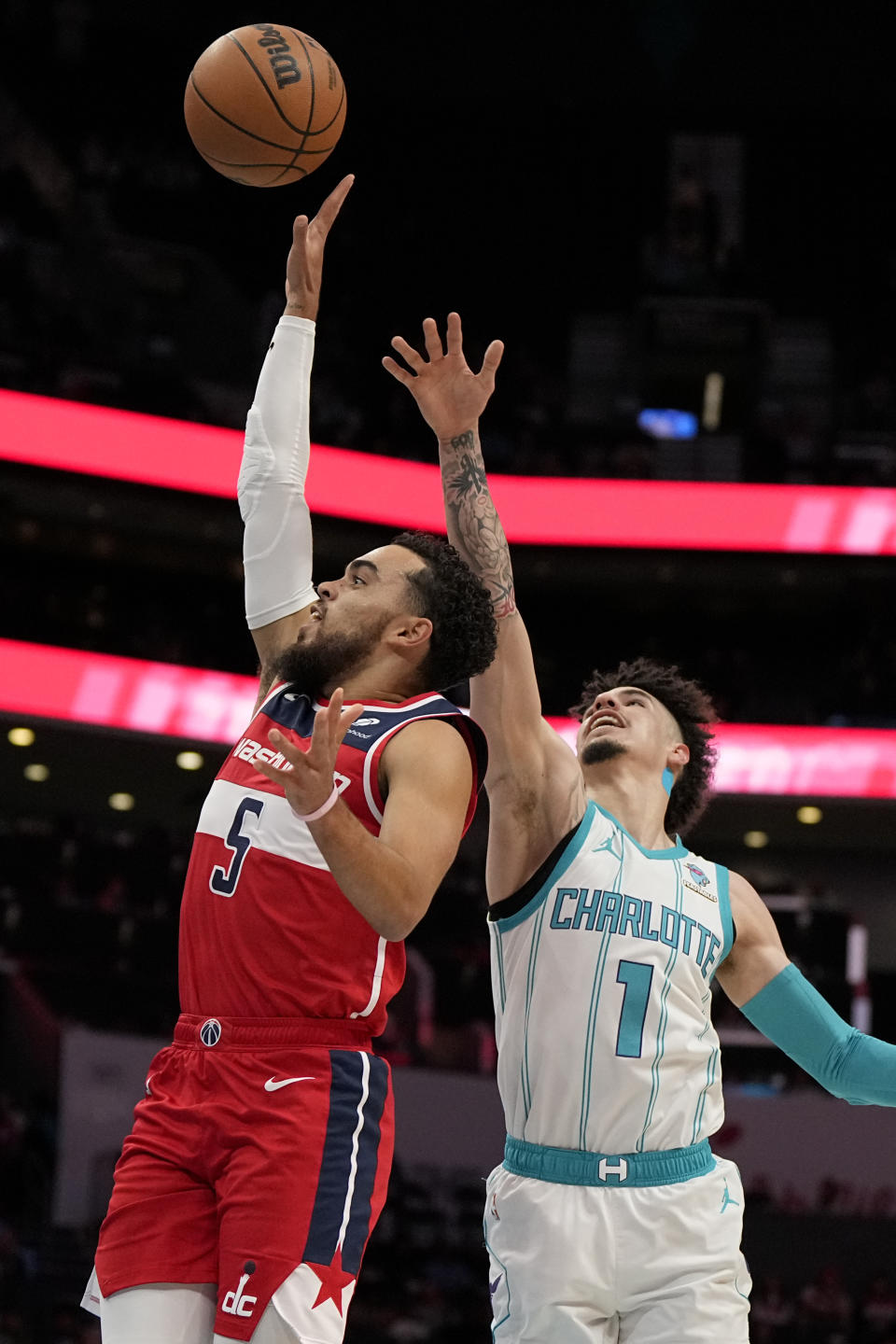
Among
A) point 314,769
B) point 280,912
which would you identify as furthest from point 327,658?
point 314,769

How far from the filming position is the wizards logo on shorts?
3754mm

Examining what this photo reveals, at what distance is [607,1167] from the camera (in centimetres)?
338

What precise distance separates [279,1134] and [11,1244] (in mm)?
8869

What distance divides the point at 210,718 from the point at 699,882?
32.7ft

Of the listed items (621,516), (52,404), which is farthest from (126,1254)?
(621,516)

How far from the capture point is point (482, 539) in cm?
365

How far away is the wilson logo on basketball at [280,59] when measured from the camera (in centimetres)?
441

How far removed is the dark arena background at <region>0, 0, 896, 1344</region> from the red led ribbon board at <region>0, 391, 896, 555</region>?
3 cm

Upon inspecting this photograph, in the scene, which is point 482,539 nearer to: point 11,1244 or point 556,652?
point 11,1244

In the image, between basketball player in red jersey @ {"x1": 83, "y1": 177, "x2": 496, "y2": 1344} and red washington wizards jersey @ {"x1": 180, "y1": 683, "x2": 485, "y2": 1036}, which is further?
red washington wizards jersey @ {"x1": 180, "y1": 683, "x2": 485, "y2": 1036}

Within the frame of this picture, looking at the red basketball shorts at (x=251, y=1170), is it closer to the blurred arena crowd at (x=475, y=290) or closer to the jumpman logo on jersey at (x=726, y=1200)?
the jumpman logo on jersey at (x=726, y=1200)

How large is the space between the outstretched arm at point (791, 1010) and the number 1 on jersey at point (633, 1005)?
45 cm

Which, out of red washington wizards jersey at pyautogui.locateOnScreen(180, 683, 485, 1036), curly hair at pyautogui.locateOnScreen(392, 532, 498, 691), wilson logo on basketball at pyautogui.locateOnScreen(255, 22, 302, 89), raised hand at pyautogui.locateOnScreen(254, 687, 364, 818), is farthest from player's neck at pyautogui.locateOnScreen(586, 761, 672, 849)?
wilson logo on basketball at pyautogui.locateOnScreen(255, 22, 302, 89)

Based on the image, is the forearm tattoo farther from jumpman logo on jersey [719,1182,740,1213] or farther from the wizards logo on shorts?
jumpman logo on jersey [719,1182,740,1213]
